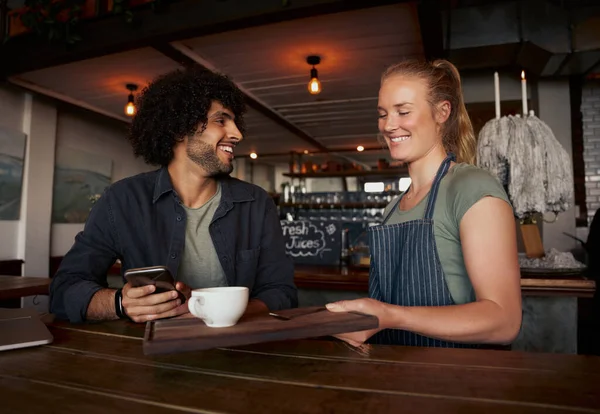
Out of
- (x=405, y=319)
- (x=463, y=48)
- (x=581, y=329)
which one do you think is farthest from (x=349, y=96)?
(x=405, y=319)

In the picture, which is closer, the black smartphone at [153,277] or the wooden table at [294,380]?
the wooden table at [294,380]

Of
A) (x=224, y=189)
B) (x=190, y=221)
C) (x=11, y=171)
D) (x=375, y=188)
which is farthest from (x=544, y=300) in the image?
(x=11, y=171)

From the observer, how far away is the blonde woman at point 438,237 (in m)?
1.05

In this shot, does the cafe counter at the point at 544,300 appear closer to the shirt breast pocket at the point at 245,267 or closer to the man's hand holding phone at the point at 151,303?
the shirt breast pocket at the point at 245,267

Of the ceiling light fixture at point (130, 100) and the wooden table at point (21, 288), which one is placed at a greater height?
the ceiling light fixture at point (130, 100)

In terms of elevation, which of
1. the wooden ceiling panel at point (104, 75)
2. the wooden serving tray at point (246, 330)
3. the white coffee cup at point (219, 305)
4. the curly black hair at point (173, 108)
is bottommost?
the wooden serving tray at point (246, 330)

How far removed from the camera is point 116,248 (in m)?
1.69

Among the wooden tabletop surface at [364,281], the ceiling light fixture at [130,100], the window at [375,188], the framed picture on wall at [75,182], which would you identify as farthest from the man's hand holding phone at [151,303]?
the framed picture on wall at [75,182]

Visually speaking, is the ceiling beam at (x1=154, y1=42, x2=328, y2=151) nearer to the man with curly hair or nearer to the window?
the man with curly hair

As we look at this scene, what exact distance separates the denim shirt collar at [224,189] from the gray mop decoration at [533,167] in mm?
1323

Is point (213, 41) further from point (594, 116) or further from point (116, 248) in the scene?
point (594, 116)

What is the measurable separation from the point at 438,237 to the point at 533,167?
1333 mm

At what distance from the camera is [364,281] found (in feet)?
8.52

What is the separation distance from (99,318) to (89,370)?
53cm
